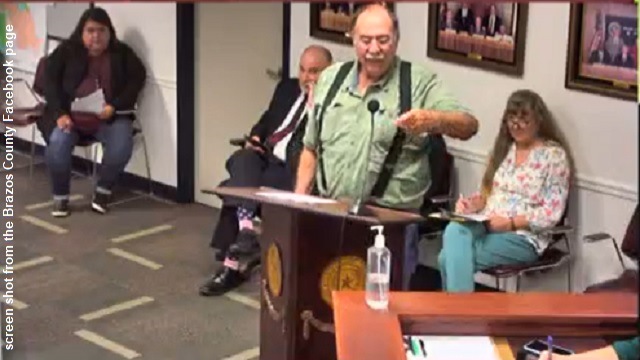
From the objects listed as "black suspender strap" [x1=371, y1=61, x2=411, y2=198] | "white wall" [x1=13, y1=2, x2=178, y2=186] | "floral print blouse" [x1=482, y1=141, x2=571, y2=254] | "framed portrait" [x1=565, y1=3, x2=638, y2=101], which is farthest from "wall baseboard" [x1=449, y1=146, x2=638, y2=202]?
"white wall" [x1=13, y1=2, x2=178, y2=186]

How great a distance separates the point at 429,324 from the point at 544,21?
2538mm

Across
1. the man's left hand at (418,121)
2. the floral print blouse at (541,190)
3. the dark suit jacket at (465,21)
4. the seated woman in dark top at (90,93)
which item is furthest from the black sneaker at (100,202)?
the man's left hand at (418,121)

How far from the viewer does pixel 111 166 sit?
635 cm

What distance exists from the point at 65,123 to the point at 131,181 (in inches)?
29.3

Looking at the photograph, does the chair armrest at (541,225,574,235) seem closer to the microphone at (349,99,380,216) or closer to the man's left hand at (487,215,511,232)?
the man's left hand at (487,215,511,232)

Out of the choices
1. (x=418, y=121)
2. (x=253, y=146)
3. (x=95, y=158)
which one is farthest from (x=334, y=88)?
(x=95, y=158)

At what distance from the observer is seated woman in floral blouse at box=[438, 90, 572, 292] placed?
14.8 ft

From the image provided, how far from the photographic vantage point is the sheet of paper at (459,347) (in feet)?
7.89

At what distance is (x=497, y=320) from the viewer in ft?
8.33

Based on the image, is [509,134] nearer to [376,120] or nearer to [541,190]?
[541,190]

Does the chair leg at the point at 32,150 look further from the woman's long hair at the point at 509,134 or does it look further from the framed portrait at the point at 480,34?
the woman's long hair at the point at 509,134

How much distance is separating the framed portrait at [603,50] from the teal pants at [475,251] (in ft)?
2.44

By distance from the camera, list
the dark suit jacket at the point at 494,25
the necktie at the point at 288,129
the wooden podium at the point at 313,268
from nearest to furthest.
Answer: the wooden podium at the point at 313,268
the dark suit jacket at the point at 494,25
the necktie at the point at 288,129

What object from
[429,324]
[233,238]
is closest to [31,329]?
[233,238]
